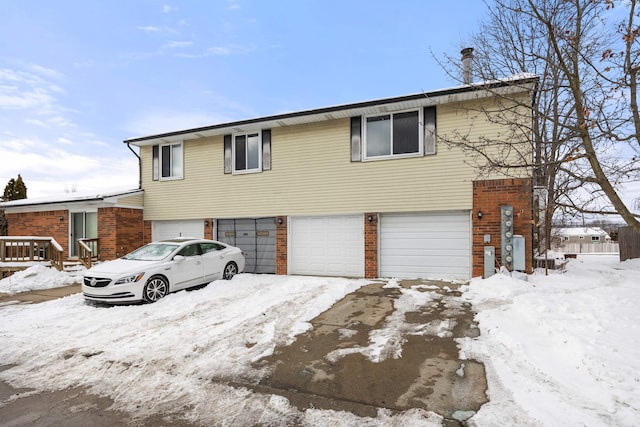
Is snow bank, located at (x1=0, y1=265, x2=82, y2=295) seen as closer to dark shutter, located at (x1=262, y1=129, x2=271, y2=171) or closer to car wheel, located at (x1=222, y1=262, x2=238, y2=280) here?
car wheel, located at (x1=222, y1=262, x2=238, y2=280)

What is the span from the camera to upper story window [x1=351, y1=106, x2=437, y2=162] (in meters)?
9.46

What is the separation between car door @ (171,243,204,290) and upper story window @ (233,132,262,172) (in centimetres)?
401

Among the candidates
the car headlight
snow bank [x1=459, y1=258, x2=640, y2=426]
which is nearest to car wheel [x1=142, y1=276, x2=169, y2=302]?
the car headlight

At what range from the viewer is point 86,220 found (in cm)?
1346

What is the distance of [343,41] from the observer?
1309 cm

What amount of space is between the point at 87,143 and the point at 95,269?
19.7 meters

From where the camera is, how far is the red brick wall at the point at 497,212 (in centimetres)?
852

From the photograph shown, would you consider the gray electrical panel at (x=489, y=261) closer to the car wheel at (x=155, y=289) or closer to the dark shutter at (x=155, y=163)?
the car wheel at (x=155, y=289)

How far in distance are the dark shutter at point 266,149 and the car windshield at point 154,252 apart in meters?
4.32

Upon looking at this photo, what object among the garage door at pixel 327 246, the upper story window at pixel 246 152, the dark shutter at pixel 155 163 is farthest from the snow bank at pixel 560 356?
the dark shutter at pixel 155 163

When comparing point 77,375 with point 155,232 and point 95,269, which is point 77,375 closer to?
point 95,269

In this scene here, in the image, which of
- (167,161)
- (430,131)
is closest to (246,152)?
(167,161)

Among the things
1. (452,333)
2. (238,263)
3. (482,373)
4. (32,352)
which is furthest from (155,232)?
(482,373)

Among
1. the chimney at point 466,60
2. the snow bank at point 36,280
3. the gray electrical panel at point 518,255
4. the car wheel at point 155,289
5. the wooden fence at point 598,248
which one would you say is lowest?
the wooden fence at point 598,248
